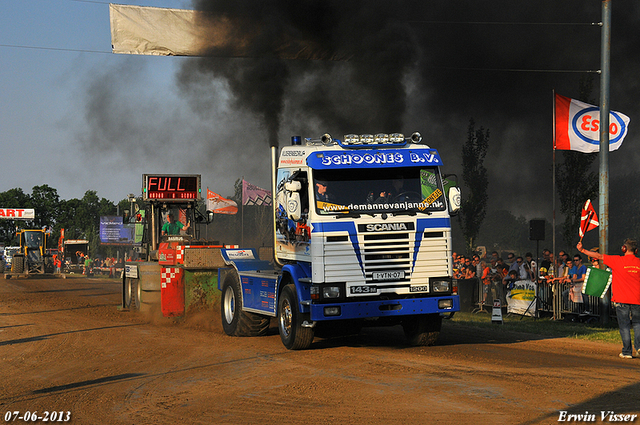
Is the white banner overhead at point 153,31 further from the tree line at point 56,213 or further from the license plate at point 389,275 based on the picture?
the tree line at point 56,213

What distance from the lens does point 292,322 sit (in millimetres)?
10633

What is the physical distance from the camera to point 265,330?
13.0 meters

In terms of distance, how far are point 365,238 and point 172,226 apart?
925 centimetres

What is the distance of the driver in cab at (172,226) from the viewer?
18094 millimetres

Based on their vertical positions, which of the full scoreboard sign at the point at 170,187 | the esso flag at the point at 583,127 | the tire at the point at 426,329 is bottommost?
the tire at the point at 426,329

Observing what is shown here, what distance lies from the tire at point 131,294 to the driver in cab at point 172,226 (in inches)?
59.5

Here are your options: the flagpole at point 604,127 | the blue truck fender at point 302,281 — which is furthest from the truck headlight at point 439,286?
the flagpole at point 604,127

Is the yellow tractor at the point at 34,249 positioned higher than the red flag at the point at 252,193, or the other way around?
the red flag at the point at 252,193

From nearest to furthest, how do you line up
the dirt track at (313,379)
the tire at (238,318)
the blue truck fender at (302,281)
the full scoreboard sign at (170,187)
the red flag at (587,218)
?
the dirt track at (313,379) → the blue truck fender at (302,281) → the red flag at (587,218) → the tire at (238,318) → the full scoreboard sign at (170,187)

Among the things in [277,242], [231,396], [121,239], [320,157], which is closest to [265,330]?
[277,242]

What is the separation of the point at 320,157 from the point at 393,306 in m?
2.50

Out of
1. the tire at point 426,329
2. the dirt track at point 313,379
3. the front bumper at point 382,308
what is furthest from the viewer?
the tire at point 426,329

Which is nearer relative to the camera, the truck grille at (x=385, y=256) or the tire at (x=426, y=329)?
the truck grille at (x=385, y=256)

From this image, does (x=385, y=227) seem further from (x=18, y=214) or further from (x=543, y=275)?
(x=18, y=214)
